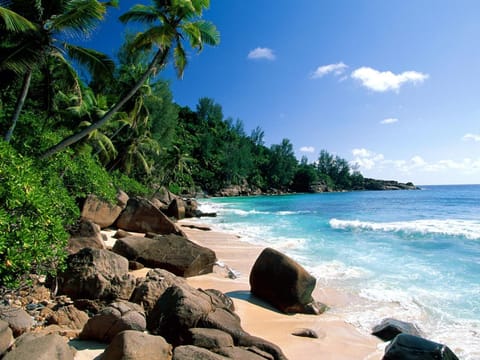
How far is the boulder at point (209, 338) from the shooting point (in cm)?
372

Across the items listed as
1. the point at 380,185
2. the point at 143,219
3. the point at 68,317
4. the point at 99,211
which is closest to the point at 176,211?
the point at 143,219

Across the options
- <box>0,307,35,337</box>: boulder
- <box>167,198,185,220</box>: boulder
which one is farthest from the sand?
<box>167,198,185,220</box>: boulder

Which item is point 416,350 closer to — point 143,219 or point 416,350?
point 416,350

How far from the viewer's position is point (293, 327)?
575 cm

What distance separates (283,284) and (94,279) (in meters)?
3.89

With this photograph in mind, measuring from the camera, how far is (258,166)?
306ft

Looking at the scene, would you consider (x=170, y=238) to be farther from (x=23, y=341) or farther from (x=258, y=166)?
(x=258, y=166)

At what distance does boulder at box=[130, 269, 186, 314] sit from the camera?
5007 mm

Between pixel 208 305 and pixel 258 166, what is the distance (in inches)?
3513

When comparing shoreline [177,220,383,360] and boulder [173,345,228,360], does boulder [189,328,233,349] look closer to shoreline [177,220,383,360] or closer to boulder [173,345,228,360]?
boulder [173,345,228,360]

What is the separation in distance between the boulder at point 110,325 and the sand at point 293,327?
0.37ft

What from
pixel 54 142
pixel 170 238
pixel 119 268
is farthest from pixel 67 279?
pixel 54 142

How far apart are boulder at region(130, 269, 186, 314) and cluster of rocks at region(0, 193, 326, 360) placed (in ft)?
0.05

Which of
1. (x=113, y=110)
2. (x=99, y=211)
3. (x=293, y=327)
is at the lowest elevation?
(x=293, y=327)
